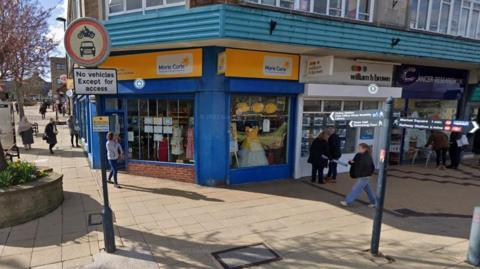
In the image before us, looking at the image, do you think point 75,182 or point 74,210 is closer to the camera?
point 74,210

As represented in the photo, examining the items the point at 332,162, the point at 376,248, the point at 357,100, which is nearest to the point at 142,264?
the point at 376,248

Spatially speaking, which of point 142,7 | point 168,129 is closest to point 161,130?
point 168,129

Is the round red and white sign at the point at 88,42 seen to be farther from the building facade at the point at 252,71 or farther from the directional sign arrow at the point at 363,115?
the directional sign arrow at the point at 363,115

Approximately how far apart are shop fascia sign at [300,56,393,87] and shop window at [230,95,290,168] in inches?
38.9

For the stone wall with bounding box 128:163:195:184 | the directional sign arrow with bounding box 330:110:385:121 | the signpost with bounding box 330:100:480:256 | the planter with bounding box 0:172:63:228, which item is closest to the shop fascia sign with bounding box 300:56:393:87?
the directional sign arrow with bounding box 330:110:385:121

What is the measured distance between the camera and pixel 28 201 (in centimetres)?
521

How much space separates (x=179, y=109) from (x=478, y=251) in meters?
6.67

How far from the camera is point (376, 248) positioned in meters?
4.28

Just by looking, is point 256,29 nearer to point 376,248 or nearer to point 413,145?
point 376,248

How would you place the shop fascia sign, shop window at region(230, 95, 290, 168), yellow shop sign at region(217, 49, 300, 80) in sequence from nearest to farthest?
yellow shop sign at region(217, 49, 300, 80)
the shop fascia sign
shop window at region(230, 95, 290, 168)

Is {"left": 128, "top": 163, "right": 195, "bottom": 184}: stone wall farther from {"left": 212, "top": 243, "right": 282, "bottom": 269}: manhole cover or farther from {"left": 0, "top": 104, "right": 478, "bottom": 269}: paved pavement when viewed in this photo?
{"left": 212, "top": 243, "right": 282, "bottom": 269}: manhole cover

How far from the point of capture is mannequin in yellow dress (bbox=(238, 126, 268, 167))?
320 inches

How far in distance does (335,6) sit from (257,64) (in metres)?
2.68

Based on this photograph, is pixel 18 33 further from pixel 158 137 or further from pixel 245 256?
pixel 245 256
